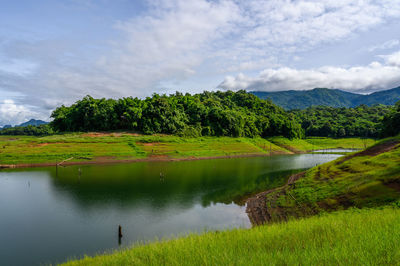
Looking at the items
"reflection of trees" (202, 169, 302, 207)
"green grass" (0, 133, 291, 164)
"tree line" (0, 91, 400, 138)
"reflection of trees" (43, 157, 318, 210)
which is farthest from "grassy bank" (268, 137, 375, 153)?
"reflection of trees" (202, 169, 302, 207)

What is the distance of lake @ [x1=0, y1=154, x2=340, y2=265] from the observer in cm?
1981

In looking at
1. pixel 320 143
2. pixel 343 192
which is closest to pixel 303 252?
pixel 343 192

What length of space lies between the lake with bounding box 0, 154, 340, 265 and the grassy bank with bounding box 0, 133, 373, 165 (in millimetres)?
14574

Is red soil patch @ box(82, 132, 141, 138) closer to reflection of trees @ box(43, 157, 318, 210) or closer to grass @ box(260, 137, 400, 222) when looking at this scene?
reflection of trees @ box(43, 157, 318, 210)

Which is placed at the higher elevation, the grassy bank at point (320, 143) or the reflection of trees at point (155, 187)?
the grassy bank at point (320, 143)

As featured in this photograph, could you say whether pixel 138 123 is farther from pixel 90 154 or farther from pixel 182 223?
pixel 182 223

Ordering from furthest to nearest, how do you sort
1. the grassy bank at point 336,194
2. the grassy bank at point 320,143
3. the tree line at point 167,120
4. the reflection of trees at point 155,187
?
the grassy bank at point 320,143, the tree line at point 167,120, the reflection of trees at point 155,187, the grassy bank at point 336,194

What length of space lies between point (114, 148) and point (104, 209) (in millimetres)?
48093

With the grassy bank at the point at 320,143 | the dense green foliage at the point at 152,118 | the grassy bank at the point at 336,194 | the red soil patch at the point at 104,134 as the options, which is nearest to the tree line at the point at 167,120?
the dense green foliage at the point at 152,118

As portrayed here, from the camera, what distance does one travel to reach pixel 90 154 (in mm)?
66812

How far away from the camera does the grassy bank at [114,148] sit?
2452 inches

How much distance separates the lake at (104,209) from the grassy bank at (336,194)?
314 centimetres

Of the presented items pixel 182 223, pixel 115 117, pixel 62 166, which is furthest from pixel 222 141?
pixel 182 223

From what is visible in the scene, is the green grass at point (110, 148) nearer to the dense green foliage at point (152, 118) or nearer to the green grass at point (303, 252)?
the dense green foliage at point (152, 118)
